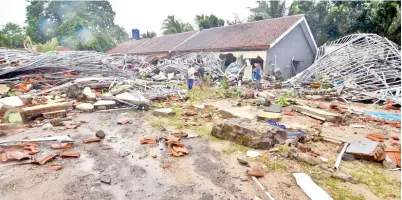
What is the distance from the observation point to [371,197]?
2.76 metres

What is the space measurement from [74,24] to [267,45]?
880 inches

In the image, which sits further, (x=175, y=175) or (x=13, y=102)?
(x=13, y=102)

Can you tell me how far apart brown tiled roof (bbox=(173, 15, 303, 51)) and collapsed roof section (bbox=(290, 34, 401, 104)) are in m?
3.69

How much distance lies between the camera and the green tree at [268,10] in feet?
81.8

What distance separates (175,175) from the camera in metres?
3.14

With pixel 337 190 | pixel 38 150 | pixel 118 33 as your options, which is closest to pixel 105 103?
pixel 38 150

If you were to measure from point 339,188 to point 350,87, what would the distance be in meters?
8.70

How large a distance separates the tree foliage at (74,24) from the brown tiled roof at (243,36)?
12130 mm

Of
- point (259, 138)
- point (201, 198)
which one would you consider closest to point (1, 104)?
point (201, 198)

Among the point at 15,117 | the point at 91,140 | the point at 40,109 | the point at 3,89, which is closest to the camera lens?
the point at 91,140

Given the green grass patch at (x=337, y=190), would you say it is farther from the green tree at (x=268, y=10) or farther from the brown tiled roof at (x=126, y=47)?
the brown tiled roof at (x=126, y=47)

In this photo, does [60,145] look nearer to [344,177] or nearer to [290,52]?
[344,177]

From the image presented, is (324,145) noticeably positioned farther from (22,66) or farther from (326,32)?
(326,32)

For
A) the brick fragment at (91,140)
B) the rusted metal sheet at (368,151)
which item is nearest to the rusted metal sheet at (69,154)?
the brick fragment at (91,140)
